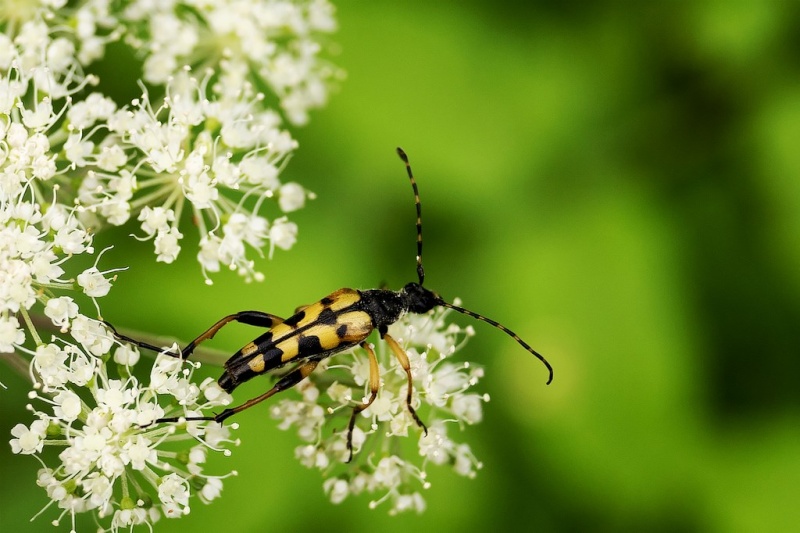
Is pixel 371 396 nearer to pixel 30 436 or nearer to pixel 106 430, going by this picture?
pixel 106 430

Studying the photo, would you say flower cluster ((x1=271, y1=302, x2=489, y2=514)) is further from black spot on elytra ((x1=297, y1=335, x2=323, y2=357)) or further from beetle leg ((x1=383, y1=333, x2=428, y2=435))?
black spot on elytra ((x1=297, y1=335, x2=323, y2=357))

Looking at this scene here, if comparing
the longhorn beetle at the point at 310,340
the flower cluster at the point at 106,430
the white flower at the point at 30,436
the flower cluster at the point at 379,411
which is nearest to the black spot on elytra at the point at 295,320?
the longhorn beetle at the point at 310,340

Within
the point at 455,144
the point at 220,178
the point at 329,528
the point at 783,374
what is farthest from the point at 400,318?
the point at 783,374

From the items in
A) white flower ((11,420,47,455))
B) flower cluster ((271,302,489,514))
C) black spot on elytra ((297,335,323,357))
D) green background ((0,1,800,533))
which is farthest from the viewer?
green background ((0,1,800,533))

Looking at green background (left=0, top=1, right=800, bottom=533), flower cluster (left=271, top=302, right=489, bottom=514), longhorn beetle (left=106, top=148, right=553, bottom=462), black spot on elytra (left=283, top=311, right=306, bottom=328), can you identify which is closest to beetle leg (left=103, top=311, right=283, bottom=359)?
longhorn beetle (left=106, top=148, right=553, bottom=462)

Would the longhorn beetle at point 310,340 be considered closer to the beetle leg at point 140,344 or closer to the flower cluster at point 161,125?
the beetle leg at point 140,344

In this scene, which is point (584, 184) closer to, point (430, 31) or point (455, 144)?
point (455, 144)

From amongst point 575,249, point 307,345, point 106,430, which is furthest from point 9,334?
point 575,249
